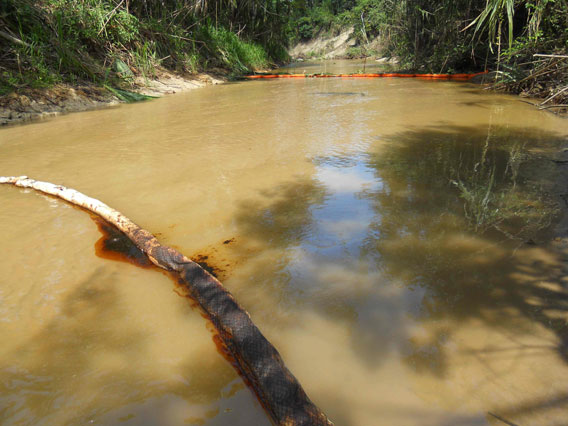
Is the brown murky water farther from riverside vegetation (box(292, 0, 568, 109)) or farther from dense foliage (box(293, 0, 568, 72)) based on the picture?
dense foliage (box(293, 0, 568, 72))

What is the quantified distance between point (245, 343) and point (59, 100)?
695cm

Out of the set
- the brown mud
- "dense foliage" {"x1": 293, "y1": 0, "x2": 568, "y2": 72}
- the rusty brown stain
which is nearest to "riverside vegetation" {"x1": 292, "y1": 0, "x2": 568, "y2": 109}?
"dense foliage" {"x1": 293, "y1": 0, "x2": 568, "y2": 72}

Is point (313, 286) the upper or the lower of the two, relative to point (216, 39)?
lower

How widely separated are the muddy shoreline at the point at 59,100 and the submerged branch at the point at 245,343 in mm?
5234

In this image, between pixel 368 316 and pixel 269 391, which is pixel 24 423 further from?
pixel 368 316

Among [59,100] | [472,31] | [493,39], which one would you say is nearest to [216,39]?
[59,100]

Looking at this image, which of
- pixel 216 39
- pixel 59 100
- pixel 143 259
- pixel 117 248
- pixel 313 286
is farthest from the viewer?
pixel 216 39

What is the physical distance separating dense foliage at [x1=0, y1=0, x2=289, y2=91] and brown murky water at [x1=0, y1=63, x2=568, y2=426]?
12.8 feet

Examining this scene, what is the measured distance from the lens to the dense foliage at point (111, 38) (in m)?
6.28

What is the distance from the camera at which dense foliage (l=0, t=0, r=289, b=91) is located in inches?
247

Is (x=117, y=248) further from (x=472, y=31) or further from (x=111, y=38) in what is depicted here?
(x=472, y=31)

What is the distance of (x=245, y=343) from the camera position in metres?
1.26

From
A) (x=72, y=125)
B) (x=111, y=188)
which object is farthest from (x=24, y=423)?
(x=72, y=125)

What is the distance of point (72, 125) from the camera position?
5.27 metres
